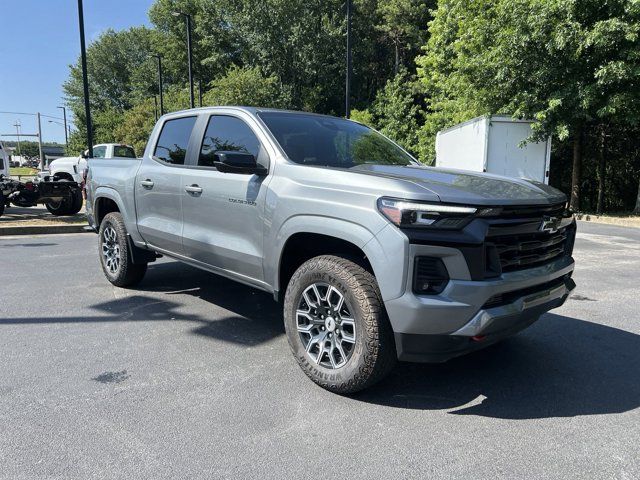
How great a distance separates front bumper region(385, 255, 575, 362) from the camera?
109 inches

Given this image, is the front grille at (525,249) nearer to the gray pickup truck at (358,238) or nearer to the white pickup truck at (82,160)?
the gray pickup truck at (358,238)

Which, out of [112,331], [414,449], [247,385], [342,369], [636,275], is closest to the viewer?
[414,449]

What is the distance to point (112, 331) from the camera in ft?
14.5

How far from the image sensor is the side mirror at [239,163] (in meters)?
3.51

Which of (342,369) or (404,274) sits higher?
(404,274)

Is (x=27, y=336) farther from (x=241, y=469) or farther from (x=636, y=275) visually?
(x=636, y=275)

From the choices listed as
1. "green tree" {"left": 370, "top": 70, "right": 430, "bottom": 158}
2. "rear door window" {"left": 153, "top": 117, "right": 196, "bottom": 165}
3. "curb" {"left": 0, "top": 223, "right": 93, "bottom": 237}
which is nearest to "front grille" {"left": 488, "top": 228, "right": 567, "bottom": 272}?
"rear door window" {"left": 153, "top": 117, "right": 196, "bottom": 165}

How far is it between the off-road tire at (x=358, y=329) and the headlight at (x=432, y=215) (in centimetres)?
A: 48

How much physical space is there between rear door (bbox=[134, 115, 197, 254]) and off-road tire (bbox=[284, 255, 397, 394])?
6.13 feet

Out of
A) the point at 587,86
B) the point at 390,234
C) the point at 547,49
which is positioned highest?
the point at 547,49

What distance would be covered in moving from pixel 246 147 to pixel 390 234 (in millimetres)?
1737

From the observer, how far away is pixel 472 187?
3072mm

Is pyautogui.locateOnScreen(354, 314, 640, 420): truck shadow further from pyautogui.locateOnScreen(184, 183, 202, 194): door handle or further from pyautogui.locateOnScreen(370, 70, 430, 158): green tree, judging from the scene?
pyautogui.locateOnScreen(370, 70, 430, 158): green tree

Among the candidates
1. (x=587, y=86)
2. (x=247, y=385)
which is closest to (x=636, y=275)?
(x=247, y=385)
